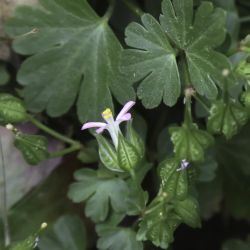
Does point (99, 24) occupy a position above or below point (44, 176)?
above

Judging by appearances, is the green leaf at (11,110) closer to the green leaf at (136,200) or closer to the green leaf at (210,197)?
the green leaf at (136,200)

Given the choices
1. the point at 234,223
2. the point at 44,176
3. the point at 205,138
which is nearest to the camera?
the point at 205,138

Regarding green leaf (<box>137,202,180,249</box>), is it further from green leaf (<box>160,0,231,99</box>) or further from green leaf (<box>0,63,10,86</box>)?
green leaf (<box>0,63,10,86</box>)

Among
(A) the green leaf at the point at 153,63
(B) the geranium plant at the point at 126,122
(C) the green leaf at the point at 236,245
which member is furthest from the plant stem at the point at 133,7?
(C) the green leaf at the point at 236,245

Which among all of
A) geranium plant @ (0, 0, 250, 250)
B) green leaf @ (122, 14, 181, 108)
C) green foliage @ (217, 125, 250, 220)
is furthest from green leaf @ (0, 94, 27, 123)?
green foliage @ (217, 125, 250, 220)

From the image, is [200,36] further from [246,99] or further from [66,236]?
[66,236]

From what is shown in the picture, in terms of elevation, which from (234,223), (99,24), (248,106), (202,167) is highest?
(99,24)

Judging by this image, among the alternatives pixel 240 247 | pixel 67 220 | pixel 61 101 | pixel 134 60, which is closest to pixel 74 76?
pixel 61 101

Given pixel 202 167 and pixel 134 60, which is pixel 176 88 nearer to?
pixel 134 60
